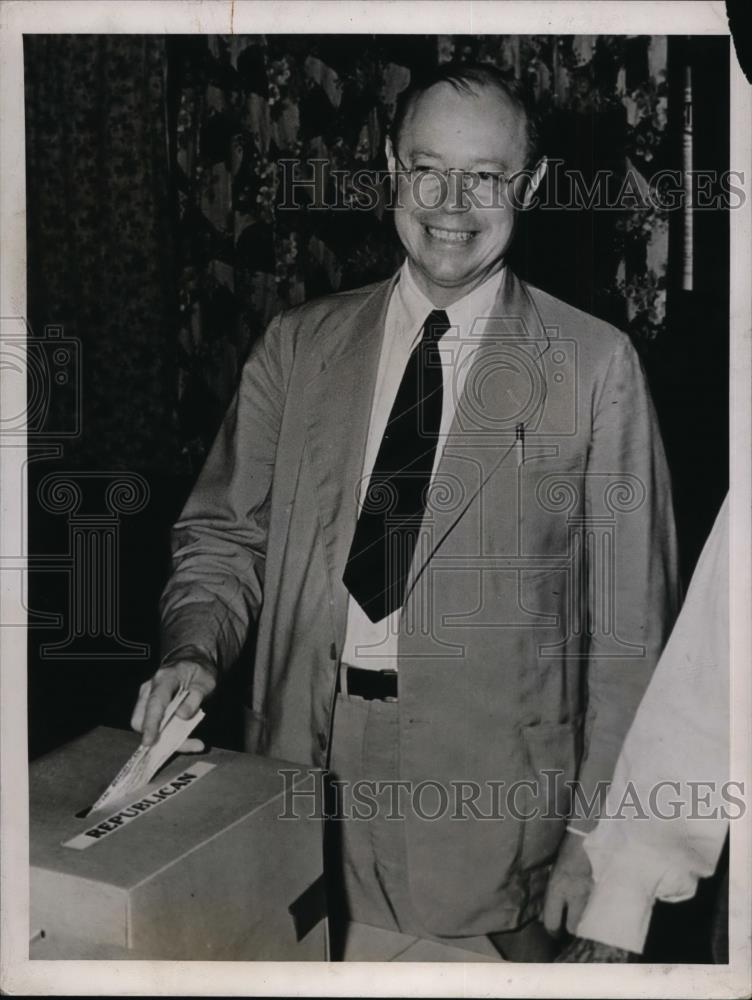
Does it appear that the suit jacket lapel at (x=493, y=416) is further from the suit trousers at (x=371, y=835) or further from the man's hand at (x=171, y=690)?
the man's hand at (x=171, y=690)

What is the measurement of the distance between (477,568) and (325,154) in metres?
0.67

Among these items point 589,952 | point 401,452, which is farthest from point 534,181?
point 589,952

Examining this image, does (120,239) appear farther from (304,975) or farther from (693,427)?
(304,975)

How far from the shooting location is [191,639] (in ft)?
5.55

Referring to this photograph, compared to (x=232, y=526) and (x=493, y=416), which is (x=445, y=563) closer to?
(x=493, y=416)

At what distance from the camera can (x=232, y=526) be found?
1.71m

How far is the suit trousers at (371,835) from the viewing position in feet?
5.52

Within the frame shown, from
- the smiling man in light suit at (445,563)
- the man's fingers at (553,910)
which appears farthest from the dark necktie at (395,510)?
the man's fingers at (553,910)

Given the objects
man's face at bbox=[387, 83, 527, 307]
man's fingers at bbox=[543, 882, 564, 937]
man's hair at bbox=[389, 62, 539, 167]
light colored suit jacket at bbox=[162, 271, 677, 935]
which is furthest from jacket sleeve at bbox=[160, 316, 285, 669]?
man's fingers at bbox=[543, 882, 564, 937]

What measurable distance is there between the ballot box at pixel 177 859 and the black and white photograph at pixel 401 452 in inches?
0.8

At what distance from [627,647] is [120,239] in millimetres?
1003

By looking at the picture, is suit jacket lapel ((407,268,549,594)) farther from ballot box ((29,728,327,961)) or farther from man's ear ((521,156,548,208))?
ballot box ((29,728,327,961))

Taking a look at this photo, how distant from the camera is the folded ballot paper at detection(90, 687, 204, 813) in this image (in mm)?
1512

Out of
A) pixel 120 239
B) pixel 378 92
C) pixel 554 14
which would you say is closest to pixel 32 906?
pixel 120 239
